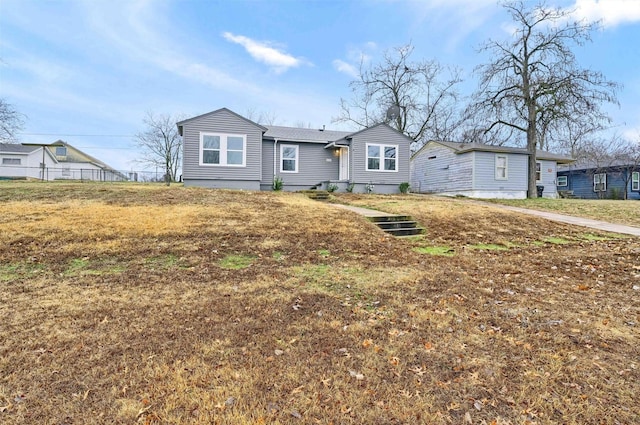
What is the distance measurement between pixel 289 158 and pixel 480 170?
38.6ft

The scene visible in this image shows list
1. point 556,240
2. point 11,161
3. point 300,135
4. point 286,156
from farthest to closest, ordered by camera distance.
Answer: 1. point 11,161
2. point 300,135
3. point 286,156
4. point 556,240

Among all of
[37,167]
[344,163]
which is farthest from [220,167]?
[37,167]

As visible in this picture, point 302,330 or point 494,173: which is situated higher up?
point 494,173

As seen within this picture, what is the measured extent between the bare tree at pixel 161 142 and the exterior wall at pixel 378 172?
25499 millimetres

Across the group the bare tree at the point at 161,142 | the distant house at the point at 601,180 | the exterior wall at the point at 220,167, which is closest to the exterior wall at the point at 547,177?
the distant house at the point at 601,180

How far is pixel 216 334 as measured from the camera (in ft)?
11.2

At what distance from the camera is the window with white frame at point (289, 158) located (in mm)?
18359

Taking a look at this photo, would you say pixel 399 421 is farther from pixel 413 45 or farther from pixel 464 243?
pixel 413 45

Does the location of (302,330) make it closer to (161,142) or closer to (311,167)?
(311,167)

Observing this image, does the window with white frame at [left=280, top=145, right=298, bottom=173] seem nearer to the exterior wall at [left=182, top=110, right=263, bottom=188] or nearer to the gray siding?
the exterior wall at [left=182, top=110, right=263, bottom=188]

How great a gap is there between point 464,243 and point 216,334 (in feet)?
23.5

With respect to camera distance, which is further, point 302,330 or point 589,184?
point 589,184

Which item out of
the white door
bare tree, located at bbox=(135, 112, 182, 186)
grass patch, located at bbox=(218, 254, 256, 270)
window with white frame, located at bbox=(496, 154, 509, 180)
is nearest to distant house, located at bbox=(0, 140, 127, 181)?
bare tree, located at bbox=(135, 112, 182, 186)

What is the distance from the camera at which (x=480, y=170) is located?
20250 millimetres
